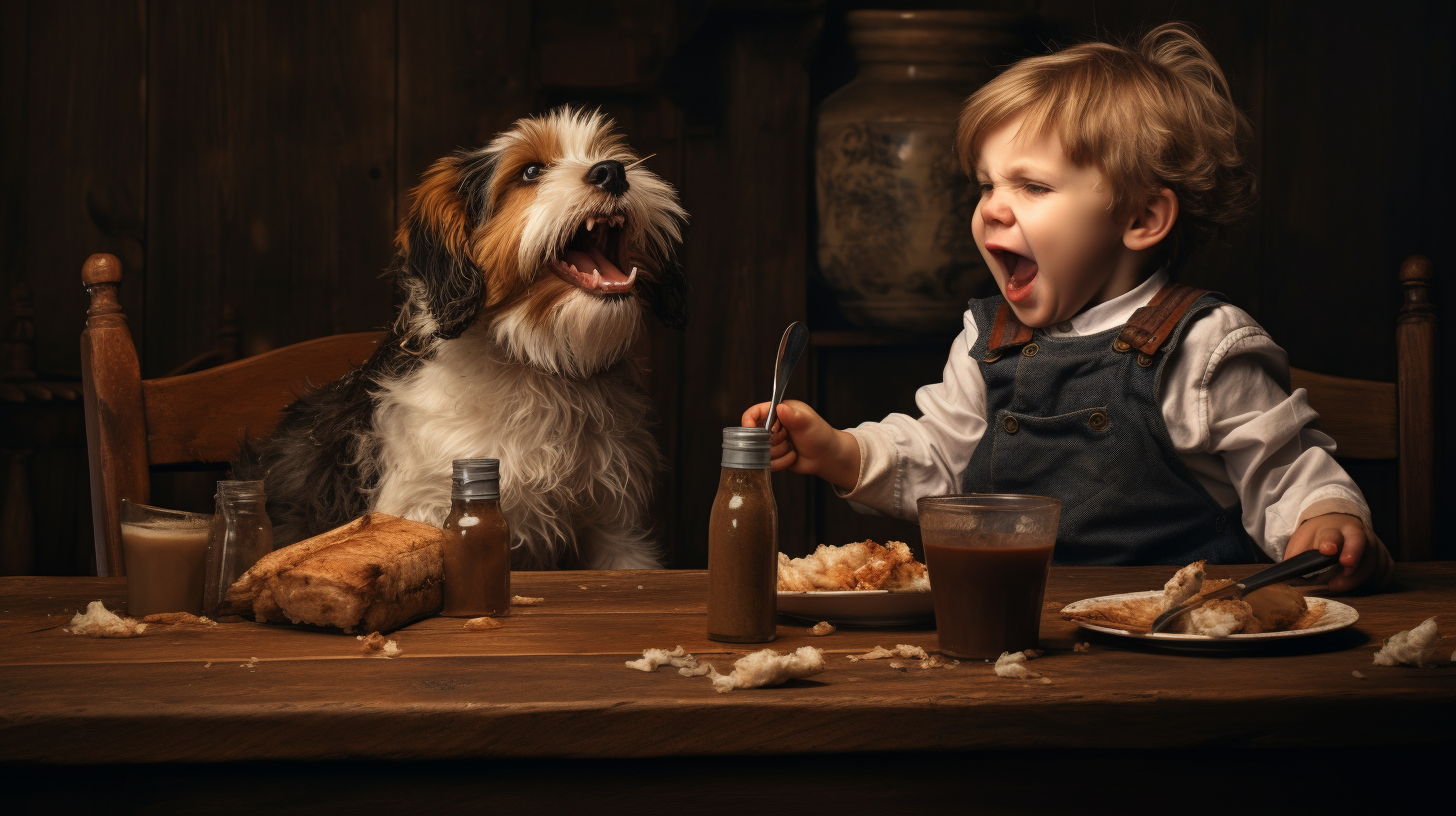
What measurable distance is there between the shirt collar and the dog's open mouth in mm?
619

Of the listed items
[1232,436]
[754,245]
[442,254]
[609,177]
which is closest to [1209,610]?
[1232,436]

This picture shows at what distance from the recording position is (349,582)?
97 cm

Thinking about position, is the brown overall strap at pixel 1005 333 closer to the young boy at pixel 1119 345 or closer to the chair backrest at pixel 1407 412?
the young boy at pixel 1119 345

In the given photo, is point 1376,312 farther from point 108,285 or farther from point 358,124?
point 108,285

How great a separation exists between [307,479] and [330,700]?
957 millimetres

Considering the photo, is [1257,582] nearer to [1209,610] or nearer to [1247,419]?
[1209,610]

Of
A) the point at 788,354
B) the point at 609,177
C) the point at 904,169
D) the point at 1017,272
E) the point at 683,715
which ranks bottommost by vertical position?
the point at 683,715

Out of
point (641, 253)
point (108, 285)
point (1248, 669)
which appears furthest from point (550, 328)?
point (1248, 669)

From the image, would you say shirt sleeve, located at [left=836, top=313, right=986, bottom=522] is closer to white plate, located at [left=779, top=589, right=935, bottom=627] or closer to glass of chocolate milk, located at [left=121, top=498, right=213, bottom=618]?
white plate, located at [left=779, top=589, right=935, bottom=627]

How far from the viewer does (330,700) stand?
759mm

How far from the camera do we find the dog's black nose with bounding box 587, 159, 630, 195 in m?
1.54

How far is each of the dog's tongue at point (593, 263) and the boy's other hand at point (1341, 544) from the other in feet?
2.95

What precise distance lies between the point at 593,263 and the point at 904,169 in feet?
3.03

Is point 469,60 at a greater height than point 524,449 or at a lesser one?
greater
